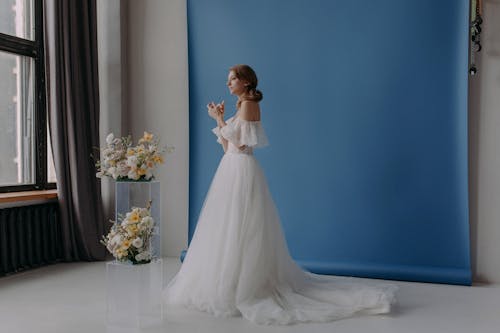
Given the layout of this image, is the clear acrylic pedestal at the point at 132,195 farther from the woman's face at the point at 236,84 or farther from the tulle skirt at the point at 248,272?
the woman's face at the point at 236,84

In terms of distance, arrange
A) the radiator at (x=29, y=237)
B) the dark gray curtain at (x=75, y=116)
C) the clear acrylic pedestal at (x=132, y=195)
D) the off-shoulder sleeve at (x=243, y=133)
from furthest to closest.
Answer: the dark gray curtain at (x=75, y=116), the radiator at (x=29, y=237), the off-shoulder sleeve at (x=243, y=133), the clear acrylic pedestal at (x=132, y=195)

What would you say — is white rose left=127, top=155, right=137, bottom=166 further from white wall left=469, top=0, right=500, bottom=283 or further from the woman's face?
white wall left=469, top=0, right=500, bottom=283

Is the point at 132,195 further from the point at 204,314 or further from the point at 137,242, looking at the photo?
the point at 204,314

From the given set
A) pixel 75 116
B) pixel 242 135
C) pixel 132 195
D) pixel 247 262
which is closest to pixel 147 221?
pixel 132 195

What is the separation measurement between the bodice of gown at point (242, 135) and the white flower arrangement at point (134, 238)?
0.80 m

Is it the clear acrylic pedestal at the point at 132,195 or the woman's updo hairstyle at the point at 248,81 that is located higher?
the woman's updo hairstyle at the point at 248,81

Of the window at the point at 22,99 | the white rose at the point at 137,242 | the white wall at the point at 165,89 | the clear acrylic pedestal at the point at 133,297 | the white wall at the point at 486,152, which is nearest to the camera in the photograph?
the white rose at the point at 137,242

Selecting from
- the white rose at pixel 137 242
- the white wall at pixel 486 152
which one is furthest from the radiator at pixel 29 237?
the white wall at pixel 486 152

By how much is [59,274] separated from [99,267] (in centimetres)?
36

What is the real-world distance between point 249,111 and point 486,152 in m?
1.90

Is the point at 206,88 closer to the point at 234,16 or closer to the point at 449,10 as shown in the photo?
the point at 234,16

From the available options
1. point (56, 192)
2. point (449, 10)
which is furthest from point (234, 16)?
point (56, 192)

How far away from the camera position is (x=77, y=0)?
4.75 m

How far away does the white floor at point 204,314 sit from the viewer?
301 centimetres
